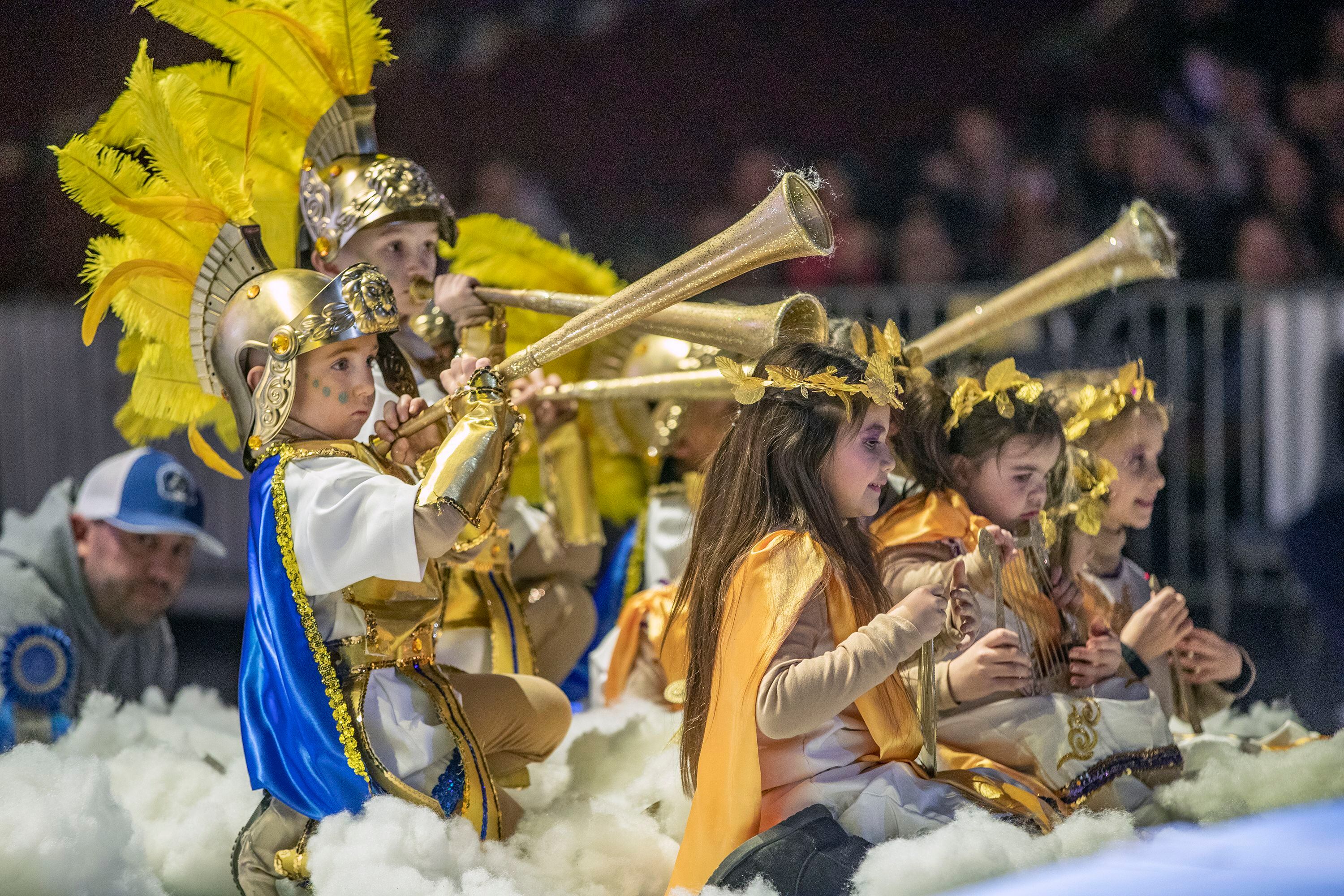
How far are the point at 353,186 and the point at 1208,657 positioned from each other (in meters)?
1.93

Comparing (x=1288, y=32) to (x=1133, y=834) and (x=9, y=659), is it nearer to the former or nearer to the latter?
(x=1133, y=834)

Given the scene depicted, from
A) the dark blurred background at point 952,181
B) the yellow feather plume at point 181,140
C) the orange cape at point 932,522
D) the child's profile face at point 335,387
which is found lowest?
the orange cape at point 932,522

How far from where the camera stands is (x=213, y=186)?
2258mm

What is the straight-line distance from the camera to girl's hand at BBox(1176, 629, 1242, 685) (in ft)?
8.95

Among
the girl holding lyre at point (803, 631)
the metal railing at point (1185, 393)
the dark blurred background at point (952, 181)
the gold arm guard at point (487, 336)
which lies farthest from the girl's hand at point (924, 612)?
the metal railing at point (1185, 393)

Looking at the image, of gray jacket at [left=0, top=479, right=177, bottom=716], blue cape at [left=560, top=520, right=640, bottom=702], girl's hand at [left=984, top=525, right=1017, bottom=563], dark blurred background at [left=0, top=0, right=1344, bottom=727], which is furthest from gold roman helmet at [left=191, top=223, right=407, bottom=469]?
dark blurred background at [left=0, top=0, right=1344, bottom=727]

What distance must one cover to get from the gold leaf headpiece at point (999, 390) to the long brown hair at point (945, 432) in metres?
0.02

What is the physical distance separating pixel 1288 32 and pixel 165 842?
19.5ft

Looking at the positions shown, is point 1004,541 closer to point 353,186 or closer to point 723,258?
point 723,258

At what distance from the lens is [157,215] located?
7.36ft

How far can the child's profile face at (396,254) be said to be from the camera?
2.55m

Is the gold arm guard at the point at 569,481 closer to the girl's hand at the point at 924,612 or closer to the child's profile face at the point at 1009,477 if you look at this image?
the child's profile face at the point at 1009,477

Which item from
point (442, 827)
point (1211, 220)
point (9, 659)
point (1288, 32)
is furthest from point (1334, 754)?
point (1288, 32)

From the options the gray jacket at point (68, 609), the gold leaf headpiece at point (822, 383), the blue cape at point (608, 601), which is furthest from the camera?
the blue cape at point (608, 601)
